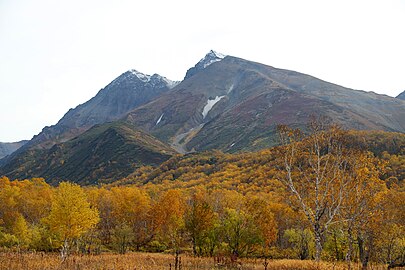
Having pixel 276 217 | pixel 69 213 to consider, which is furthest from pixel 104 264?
pixel 276 217

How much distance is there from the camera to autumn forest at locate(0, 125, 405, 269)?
27500 millimetres

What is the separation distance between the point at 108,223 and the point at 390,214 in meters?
60.7

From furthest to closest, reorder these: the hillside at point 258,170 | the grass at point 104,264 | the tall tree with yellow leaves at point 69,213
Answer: the hillside at point 258,170 → the tall tree with yellow leaves at point 69,213 → the grass at point 104,264

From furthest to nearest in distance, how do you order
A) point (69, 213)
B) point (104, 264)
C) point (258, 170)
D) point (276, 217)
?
1. point (258, 170)
2. point (276, 217)
3. point (69, 213)
4. point (104, 264)

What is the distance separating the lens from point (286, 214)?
229 feet

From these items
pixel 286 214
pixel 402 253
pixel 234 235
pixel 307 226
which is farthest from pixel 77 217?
pixel 286 214

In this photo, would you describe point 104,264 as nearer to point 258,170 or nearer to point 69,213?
point 69,213

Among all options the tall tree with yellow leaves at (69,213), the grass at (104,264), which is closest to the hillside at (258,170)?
the tall tree with yellow leaves at (69,213)

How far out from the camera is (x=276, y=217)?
236ft

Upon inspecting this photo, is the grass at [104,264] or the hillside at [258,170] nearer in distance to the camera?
the grass at [104,264]

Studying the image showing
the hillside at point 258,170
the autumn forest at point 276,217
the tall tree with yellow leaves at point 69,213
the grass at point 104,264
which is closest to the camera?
the grass at point 104,264

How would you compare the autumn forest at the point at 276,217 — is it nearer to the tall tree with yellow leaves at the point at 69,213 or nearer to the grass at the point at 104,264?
the tall tree with yellow leaves at the point at 69,213

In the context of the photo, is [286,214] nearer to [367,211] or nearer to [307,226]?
[307,226]

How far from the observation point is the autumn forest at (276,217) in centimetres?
2750
